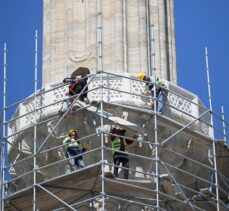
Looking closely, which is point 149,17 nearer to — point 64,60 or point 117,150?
point 64,60

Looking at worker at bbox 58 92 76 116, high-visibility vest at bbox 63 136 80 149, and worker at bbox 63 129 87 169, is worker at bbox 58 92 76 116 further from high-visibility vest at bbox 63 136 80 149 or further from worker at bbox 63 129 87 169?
high-visibility vest at bbox 63 136 80 149

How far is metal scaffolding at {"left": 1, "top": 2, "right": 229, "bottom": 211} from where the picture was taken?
183 feet

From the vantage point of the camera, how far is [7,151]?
197 feet

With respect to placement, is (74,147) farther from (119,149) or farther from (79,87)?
(79,87)

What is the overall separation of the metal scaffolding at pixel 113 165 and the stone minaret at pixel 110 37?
68 centimetres

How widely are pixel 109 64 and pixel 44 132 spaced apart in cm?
346

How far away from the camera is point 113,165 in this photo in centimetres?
5519

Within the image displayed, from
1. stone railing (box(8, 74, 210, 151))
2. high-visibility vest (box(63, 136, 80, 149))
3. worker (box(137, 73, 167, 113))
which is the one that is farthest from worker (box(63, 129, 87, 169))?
worker (box(137, 73, 167, 113))

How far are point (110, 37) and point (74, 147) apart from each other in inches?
247

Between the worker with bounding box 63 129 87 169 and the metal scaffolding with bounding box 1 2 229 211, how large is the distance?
228 mm

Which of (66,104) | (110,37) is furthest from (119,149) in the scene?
(110,37)

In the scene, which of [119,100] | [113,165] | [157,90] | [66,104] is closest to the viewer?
[113,165]

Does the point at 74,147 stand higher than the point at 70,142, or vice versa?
the point at 70,142

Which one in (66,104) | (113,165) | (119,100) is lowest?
(113,165)
